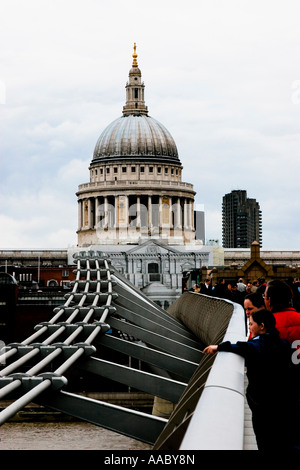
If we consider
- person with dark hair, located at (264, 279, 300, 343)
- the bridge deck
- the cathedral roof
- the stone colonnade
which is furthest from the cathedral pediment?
person with dark hair, located at (264, 279, 300, 343)

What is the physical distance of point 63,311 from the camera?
55.4ft

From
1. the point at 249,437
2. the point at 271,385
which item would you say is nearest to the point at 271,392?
the point at 271,385

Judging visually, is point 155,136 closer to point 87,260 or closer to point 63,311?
point 87,260

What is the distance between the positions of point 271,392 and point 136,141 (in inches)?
5764

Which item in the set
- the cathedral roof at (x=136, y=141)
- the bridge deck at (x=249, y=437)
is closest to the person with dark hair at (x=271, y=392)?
the bridge deck at (x=249, y=437)

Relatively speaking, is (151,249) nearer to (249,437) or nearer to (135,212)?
(135,212)

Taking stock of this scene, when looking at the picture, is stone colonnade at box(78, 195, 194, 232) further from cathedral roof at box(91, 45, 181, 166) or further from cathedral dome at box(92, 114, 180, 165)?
cathedral dome at box(92, 114, 180, 165)

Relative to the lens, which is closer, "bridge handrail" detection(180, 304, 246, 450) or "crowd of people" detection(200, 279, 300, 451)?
"bridge handrail" detection(180, 304, 246, 450)

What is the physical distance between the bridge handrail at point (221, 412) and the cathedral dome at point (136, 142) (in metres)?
143

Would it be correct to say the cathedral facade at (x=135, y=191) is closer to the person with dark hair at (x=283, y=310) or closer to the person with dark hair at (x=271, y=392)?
the person with dark hair at (x=283, y=310)

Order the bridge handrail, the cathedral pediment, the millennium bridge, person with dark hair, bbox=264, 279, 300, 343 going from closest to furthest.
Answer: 1. the bridge handrail
2. the millennium bridge
3. person with dark hair, bbox=264, 279, 300, 343
4. the cathedral pediment

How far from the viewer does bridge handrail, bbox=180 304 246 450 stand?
468cm

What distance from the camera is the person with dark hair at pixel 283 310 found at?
7.05 meters
